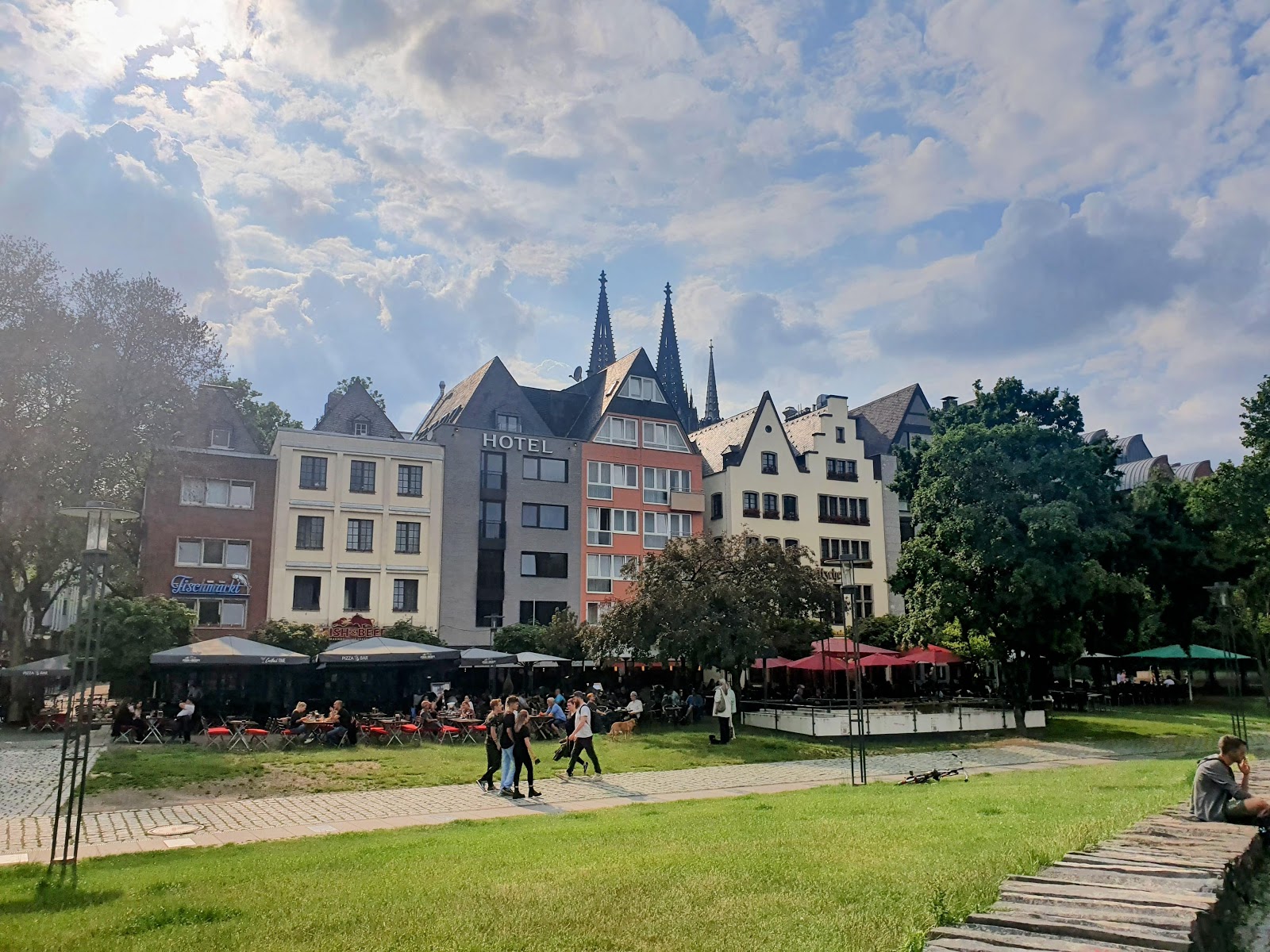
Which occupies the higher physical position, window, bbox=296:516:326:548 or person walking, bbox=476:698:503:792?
window, bbox=296:516:326:548

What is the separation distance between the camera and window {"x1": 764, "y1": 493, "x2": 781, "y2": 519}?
2174 inches

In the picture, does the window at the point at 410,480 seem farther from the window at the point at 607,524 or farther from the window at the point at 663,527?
the window at the point at 663,527

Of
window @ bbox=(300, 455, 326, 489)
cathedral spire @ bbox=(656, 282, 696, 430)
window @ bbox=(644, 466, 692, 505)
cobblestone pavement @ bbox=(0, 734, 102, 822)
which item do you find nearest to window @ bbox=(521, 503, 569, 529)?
window @ bbox=(644, 466, 692, 505)

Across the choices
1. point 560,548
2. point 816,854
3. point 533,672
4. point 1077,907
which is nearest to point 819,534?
point 560,548

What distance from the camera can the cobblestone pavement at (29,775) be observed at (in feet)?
54.3

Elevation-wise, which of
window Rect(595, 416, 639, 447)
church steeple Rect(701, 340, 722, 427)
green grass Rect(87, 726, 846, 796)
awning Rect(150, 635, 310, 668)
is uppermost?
church steeple Rect(701, 340, 722, 427)

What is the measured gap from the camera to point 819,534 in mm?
56688

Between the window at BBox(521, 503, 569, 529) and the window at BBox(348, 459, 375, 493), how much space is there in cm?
770

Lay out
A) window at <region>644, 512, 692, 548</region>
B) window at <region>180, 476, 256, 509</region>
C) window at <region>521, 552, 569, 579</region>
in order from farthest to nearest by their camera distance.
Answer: window at <region>644, 512, 692, 548</region> → window at <region>521, 552, 569, 579</region> → window at <region>180, 476, 256, 509</region>

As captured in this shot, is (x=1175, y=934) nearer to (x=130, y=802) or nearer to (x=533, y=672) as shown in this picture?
(x=130, y=802)

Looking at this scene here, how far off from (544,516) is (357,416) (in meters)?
10.7

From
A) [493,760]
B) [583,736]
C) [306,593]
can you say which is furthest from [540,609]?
[493,760]

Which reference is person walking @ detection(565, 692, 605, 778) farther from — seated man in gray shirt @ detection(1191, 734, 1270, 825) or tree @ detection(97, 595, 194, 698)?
tree @ detection(97, 595, 194, 698)

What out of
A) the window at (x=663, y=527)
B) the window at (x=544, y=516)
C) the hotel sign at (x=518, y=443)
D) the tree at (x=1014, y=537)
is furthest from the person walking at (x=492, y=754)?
the window at (x=663, y=527)
